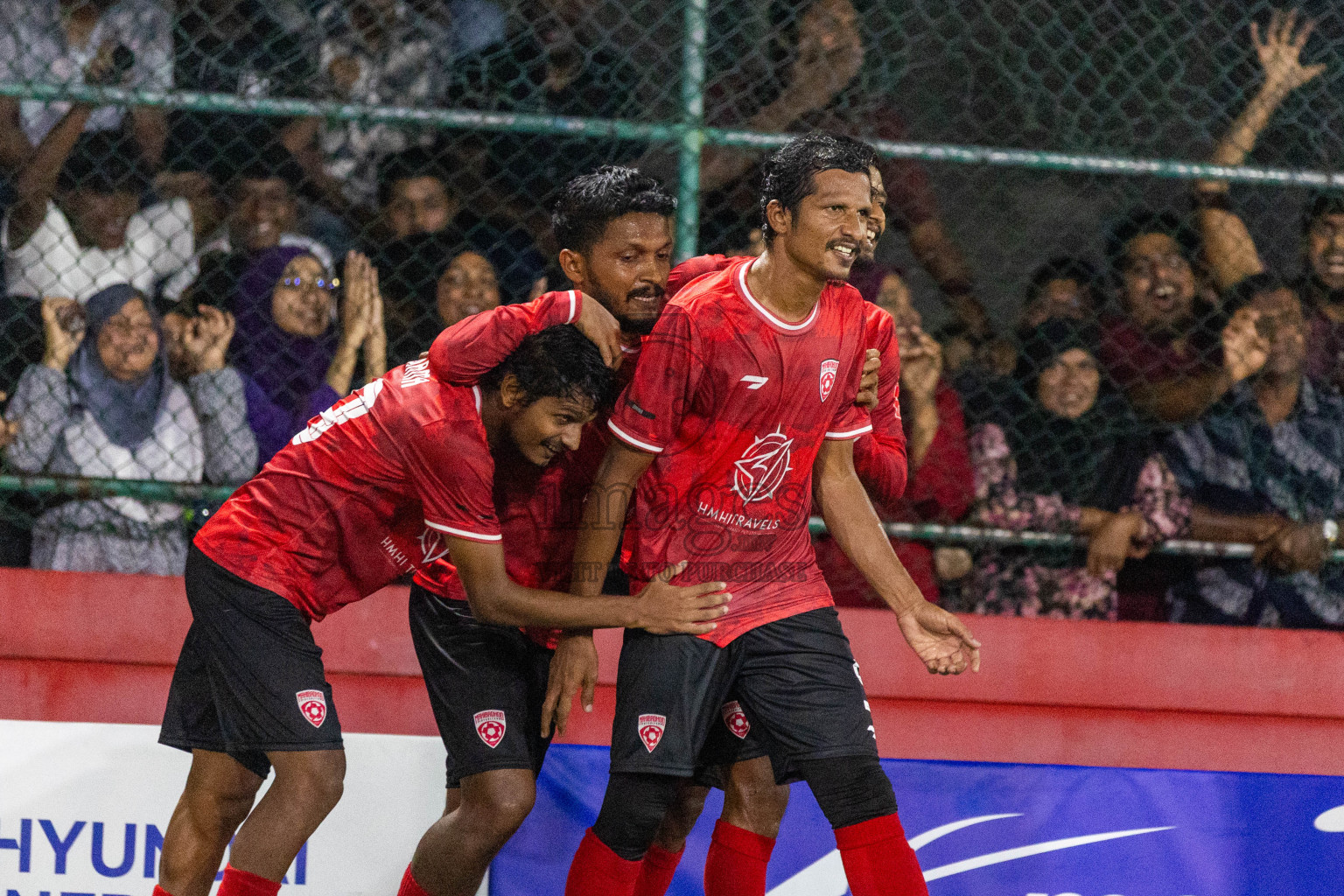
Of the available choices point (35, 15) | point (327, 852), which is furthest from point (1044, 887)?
point (35, 15)

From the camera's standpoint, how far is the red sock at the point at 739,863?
106 inches

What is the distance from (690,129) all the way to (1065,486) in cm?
159

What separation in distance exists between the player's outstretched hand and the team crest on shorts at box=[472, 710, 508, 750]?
82 cm

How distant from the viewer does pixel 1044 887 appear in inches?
126

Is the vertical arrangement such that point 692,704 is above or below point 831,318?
below

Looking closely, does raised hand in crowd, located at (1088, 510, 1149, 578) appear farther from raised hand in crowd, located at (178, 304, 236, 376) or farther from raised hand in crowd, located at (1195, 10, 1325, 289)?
raised hand in crowd, located at (178, 304, 236, 376)

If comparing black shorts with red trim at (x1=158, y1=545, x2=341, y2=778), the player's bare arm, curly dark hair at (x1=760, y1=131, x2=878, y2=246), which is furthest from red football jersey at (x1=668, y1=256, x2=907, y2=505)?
black shorts with red trim at (x1=158, y1=545, x2=341, y2=778)

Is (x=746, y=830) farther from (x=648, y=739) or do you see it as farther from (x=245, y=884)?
(x=245, y=884)

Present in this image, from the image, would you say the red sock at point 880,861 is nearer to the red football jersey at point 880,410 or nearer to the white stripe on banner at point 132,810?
the red football jersey at point 880,410

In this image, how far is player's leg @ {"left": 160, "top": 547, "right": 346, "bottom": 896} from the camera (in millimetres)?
2566

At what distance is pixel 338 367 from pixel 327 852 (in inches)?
52.3

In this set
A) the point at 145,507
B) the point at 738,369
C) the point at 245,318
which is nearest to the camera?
the point at 738,369

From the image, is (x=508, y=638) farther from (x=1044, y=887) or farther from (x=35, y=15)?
(x=35, y=15)

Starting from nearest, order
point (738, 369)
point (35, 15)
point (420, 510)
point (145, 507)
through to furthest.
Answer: point (738, 369) < point (420, 510) < point (145, 507) < point (35, 15)
